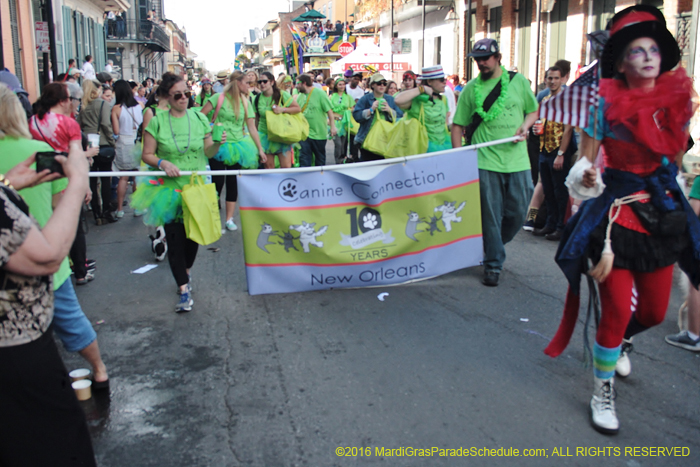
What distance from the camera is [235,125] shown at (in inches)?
317

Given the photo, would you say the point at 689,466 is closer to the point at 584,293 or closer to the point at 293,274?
the point at 584,293

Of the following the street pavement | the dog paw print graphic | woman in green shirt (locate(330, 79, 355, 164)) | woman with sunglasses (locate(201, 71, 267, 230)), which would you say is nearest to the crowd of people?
the street pavement

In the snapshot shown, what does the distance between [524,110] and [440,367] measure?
269cm

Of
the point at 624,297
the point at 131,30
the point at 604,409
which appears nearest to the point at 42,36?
the point at 624,297

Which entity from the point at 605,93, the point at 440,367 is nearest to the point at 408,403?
the point at 440,367

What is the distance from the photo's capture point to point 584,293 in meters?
Result: 5.58

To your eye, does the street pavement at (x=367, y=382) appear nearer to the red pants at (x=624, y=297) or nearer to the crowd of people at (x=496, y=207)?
the crowd of people at (x=496, y=207)

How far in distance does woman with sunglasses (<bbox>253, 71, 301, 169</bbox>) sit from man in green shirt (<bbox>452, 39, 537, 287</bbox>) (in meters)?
3.95

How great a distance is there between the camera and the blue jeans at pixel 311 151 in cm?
1062

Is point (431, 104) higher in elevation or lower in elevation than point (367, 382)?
higher

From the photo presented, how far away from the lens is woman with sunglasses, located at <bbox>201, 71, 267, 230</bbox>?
26.0ft

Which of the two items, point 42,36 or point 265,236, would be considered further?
point 42,36

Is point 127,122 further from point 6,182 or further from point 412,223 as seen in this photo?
point 6,182

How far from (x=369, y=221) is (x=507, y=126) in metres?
1.49
